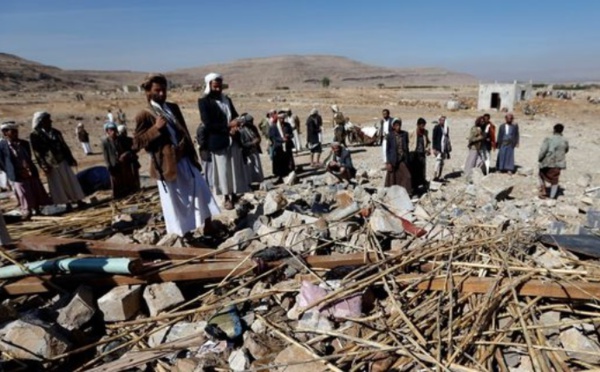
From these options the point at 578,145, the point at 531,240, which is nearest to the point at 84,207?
the point at 531,240

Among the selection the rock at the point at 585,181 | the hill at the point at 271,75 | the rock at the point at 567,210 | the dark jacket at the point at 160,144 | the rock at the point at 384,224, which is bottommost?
the rock at the point at 585,181

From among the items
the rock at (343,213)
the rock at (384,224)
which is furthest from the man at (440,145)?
the rock at (384,224)

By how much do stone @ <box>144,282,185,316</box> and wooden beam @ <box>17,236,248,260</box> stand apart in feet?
1.40

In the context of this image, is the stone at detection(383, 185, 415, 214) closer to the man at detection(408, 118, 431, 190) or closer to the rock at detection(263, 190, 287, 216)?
the rock at detection(263, 190, 287, 216)

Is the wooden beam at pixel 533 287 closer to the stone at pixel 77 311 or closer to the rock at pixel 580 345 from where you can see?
the rock at pixel 580 345

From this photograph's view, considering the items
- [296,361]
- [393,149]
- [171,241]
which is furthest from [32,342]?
[393,149]

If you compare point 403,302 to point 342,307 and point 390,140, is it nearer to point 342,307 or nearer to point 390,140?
point 342,307

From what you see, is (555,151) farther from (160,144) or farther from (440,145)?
(160,144)

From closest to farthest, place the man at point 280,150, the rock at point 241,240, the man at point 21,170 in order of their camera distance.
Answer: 1. the rock at point 241,240
2. the man at point 21,170
3. the man at point 280,150

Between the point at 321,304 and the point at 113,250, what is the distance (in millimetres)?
1991

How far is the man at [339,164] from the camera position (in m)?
7.87

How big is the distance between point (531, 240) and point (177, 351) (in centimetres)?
299

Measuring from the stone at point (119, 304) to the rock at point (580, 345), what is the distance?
9.31 feet

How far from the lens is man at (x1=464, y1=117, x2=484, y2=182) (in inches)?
349
